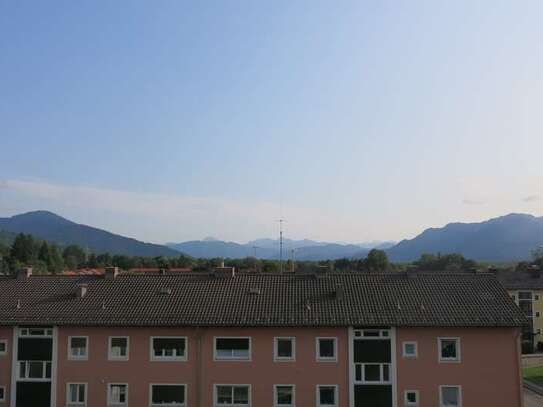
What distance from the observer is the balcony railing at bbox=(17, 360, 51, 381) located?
104 ft

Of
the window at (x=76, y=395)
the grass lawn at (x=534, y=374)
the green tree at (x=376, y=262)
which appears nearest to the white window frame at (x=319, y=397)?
the window at (x=76, y=395)

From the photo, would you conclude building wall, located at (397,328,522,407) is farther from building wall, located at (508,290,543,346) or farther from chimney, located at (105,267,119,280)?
building wall, located at (508,290,543,346)

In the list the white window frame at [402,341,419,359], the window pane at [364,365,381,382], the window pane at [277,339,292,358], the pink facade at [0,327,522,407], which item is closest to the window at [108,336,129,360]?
the pink facade at [0,327,522,407]

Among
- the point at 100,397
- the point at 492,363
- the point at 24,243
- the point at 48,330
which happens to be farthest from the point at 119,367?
the point at 24,243

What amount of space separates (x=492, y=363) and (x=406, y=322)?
182 inches

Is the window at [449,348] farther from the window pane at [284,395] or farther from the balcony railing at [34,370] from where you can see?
the balcony railing at [34,370]

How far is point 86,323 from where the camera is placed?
3141 cm

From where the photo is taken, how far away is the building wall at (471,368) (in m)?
30.7

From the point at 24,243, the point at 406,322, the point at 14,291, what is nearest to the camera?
the point at 406,322

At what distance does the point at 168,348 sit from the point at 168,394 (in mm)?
2203

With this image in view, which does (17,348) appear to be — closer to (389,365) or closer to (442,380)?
(389,365)

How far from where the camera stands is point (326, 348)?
103 ft

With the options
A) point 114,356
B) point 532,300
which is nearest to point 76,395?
point 114,356

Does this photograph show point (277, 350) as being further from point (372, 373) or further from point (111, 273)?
point (111, 273)
